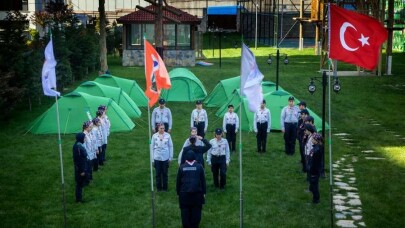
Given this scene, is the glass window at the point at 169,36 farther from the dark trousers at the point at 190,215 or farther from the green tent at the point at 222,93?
the dark trousers at the point at 190,215

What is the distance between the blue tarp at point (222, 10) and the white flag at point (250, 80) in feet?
189

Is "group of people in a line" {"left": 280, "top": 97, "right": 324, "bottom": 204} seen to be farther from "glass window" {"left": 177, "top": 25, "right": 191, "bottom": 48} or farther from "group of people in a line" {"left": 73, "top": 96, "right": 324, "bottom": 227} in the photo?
"glass window" {"left": 177, "top": 25, "right": 191, "bottom": 48}

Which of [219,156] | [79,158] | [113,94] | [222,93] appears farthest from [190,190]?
[222,93]

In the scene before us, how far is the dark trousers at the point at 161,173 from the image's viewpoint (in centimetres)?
1471

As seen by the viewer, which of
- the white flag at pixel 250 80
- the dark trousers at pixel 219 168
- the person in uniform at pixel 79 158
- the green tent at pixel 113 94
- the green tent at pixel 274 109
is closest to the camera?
the white flag at pixel 250 80

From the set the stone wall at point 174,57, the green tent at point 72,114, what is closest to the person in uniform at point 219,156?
the green tent at point 72,114

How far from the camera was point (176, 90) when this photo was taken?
97.4 feet

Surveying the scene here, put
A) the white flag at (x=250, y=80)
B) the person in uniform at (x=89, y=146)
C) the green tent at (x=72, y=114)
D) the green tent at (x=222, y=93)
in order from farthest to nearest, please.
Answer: the green tent at (x=222, y=93) < the green tent at (x=72, y=114) < the person in uniform at (x=89, y=146) < the white flag at (x=250, y=80)

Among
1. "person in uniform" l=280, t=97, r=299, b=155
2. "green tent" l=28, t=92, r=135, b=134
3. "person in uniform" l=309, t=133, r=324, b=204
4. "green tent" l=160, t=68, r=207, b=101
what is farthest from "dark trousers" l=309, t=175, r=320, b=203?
"green tent" l=160, t=68, r=207, b=101

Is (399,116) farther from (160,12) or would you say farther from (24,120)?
(24,120)

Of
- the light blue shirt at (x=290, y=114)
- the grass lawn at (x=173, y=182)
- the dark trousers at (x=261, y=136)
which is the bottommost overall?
the grass lawn at (x=173, y=182)

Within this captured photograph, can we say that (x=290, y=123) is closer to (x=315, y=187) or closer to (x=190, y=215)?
(x=315, y=187)

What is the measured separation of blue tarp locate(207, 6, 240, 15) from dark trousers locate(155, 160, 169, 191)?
56.1 meters

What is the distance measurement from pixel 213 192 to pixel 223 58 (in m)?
37.0
